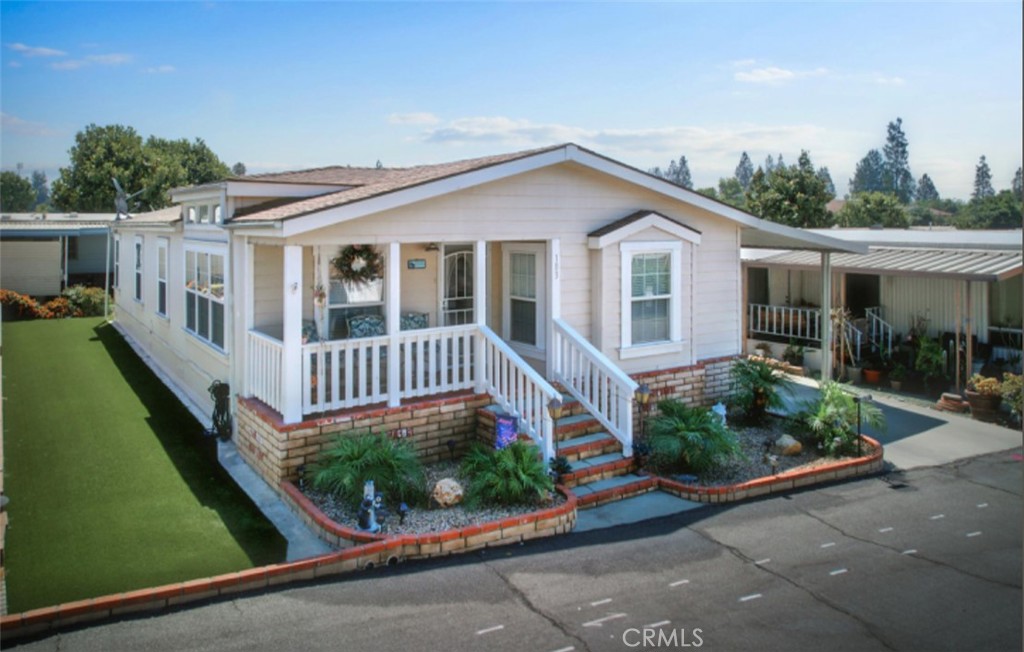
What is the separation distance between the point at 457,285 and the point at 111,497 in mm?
5361

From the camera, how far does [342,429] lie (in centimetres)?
879

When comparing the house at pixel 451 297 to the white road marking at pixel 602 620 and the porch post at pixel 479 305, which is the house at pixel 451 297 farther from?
the white road marking at pixel 602 620

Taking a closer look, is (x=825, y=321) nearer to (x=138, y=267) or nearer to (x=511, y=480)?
(x=511, y=480)

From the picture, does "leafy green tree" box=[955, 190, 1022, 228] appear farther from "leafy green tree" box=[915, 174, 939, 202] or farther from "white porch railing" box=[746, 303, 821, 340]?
"leafy green tree" box=[915, 174, 939, 202]

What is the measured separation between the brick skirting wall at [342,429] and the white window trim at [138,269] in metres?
8.03

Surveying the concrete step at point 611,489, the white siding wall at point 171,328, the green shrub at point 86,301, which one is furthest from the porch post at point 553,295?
the green shrub at point 86,301

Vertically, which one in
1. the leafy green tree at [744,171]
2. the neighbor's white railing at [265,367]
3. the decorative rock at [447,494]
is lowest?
the decorative rock at [447,494]

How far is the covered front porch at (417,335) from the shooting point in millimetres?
8859

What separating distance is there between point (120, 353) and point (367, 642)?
512 inches

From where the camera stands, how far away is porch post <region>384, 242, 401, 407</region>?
907cm

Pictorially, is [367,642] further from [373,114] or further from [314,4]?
[373,114]

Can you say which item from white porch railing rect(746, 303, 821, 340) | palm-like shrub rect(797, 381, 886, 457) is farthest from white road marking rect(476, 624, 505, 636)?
white porch railing rect(746, 303, 821, 340)

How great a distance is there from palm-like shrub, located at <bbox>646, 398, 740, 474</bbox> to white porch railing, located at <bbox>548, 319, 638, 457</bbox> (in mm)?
348

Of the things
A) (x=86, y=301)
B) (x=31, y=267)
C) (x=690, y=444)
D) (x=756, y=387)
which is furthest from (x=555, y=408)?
(x=31, y=267)
